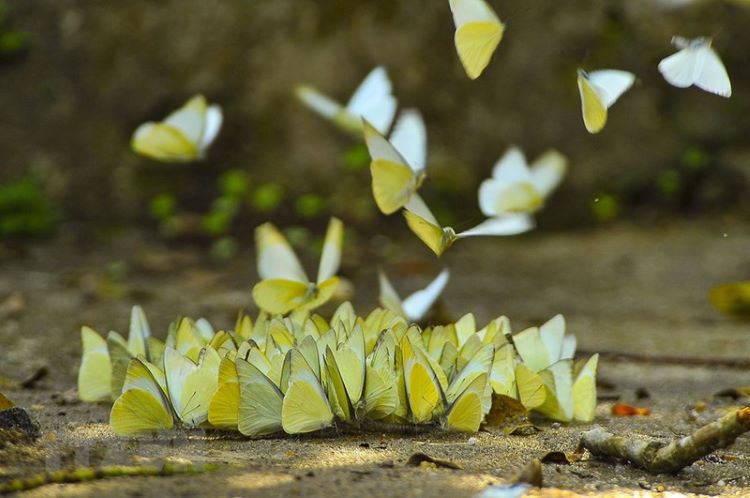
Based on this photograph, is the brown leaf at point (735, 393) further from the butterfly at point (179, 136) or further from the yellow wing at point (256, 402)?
the butterfly at point (179, 136)

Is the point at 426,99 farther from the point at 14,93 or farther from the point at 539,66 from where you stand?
the point at 14,93

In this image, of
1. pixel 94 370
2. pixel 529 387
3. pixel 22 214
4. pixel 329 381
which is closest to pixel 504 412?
pixel 529 387

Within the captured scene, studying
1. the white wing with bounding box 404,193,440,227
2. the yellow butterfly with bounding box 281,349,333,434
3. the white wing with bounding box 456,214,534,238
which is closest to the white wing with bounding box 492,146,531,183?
the white wing with bounding box 456,214,534,238

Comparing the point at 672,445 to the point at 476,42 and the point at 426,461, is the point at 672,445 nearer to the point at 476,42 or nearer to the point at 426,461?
the point at 426,461

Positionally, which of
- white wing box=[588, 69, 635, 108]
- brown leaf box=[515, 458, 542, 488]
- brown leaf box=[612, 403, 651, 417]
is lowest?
brown leaf box=[515, 458, 542, 488]

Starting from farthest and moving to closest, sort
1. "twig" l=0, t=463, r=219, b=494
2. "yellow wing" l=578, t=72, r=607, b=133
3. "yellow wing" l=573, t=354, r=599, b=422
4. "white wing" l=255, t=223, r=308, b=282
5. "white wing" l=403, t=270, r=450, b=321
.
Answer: "white wing" l=403, t=270, r=450, b=321 → "white wing" l=255, t=223, r=308, b=282 → "yellow wing" l=573, t=354, r=599, b=422 → "yellow wing" l=578, t=72, r=607, b=133 → "twig" l=0, t=463, r=219, b=494

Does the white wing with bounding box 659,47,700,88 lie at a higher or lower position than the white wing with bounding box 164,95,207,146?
lower

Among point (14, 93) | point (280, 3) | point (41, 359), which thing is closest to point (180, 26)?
point (280, 3)

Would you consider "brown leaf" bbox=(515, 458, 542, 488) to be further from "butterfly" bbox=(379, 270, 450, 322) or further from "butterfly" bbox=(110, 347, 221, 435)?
"butterfly" bbox=(379, 270, 450, 322)
